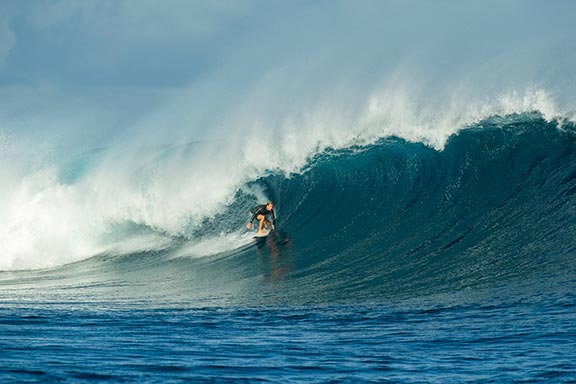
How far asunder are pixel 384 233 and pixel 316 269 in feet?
7.70

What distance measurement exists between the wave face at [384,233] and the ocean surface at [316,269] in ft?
0.17

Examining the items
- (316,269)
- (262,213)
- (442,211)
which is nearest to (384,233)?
(442,211)

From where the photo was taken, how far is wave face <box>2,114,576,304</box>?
1035 cm

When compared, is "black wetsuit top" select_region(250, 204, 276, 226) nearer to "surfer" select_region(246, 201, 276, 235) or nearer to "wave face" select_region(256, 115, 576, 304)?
"surfer" select_region(246, 201, 276, 235)

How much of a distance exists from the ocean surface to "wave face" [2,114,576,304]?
0.17ft

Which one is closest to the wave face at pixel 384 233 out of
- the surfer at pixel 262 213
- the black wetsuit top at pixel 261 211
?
→ the surfer at pixel 262 213

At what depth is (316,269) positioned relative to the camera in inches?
460

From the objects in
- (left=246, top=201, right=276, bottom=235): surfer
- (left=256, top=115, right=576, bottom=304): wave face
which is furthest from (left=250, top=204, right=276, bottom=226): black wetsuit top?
(left=256, top=115, right=576, bottom=304): wave face

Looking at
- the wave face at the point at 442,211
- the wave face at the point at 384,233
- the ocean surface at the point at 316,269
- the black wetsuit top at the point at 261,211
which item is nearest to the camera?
the ocean surface at the point at 316,269

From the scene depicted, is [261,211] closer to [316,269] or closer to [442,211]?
[442,211]

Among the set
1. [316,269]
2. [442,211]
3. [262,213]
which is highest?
[262,213]

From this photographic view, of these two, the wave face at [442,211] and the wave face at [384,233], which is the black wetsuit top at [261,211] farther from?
the wave face at [442,211]

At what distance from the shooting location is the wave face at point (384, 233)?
10352 millimetres

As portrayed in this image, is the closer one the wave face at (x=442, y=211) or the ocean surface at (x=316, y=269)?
the ocean surface at (x=316, y=269)
